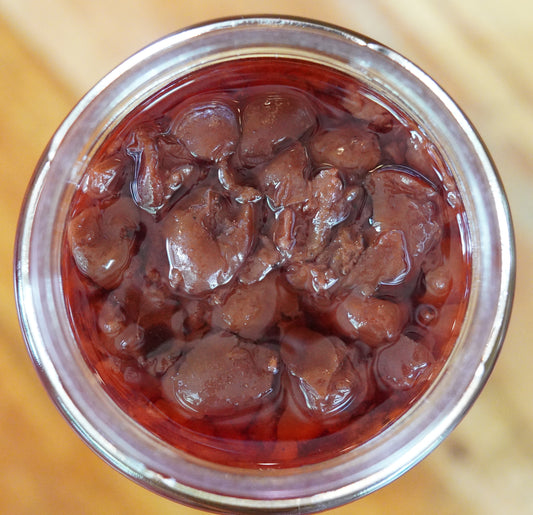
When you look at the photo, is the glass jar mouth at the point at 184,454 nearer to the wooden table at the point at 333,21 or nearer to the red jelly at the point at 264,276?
the red jelly at the point at 264,276

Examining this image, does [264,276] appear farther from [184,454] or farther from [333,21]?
[333,21]

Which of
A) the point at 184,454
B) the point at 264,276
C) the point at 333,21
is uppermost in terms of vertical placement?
the point at 333,21

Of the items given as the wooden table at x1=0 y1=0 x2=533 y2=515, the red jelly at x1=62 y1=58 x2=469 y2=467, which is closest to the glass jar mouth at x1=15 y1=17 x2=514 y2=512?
the red jelly at x1=62 y1=58 x2=469 y2=467

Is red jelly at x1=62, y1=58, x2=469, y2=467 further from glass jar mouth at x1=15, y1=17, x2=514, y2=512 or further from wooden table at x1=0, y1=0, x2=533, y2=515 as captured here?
wooden table at x1=0, y1=0, x2=533, y2=515

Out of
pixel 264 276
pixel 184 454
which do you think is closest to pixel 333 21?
pixel 264 276

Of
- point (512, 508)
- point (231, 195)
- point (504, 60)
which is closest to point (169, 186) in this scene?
point (231, 195)

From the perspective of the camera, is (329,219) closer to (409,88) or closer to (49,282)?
(409,88)
